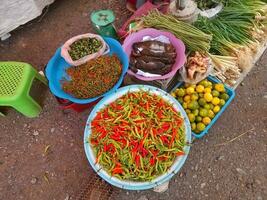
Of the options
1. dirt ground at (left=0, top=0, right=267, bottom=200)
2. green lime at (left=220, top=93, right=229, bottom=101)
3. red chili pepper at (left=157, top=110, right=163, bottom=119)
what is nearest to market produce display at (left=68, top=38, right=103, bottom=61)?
dirt ground at (left=0, top=0, right=267, bottom=200)

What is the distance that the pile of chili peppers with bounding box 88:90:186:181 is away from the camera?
2.46 meters

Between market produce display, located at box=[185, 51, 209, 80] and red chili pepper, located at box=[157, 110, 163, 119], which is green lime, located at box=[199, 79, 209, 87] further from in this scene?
red chili pepper, located at box=[157, 110, 163, 119]

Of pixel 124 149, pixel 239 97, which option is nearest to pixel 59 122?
pixel 124 149

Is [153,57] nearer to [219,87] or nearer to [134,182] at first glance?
[219,87]

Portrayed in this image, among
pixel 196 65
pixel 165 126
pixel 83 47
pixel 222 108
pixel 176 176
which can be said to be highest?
pixel 83 47

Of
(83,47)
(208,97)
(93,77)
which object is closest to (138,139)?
(93,77)

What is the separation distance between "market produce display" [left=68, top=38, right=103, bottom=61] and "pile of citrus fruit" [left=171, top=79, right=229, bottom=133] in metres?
0.89

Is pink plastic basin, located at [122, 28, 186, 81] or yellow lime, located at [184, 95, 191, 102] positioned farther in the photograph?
yellow lime, located at [184, 95, 191, 102]

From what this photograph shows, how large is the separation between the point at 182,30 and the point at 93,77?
0.99 m

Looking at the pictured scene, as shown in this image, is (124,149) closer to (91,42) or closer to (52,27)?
(91,42)

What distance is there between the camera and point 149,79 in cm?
276

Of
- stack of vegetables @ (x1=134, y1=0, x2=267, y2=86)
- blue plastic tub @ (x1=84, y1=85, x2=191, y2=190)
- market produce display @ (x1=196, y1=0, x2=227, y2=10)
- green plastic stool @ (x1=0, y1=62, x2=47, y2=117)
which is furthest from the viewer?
market produce display @ (x1=196, y1=0, x2=227, y2=10)

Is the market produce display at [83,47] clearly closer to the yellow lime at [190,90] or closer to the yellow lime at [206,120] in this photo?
the yellow lime at [190,90]

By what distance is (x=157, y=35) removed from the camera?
9.70 ft
